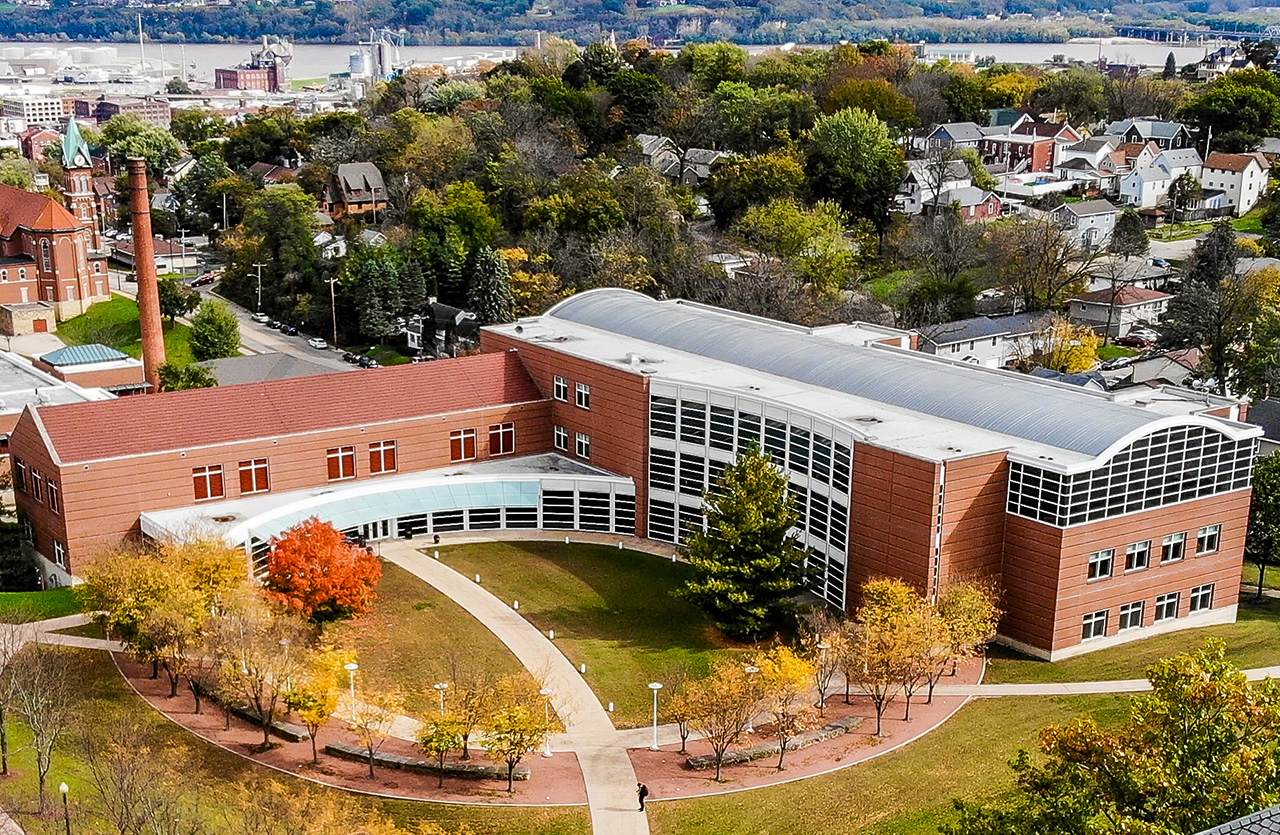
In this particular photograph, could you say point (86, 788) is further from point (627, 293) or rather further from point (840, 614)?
point (627, 293)

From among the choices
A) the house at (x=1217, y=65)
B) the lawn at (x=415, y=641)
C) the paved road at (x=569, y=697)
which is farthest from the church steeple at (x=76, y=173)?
the house at (x=1217, y=65)

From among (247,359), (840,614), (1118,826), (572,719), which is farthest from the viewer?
(247,359)

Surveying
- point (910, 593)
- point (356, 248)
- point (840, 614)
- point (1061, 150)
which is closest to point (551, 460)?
point (840, 614)

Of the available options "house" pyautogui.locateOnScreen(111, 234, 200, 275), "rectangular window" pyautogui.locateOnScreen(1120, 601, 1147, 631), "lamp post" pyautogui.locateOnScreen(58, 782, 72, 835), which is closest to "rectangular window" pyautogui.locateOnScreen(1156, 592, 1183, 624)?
"rectangular window" pyautogui.locateOnScreen(1120, 601, 1147, 631)

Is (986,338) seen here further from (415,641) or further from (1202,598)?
(415,641)

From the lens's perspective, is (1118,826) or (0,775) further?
(0,775)

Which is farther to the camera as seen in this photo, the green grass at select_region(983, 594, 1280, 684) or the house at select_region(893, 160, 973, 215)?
the house at select_region(893, 160, 973, 215)

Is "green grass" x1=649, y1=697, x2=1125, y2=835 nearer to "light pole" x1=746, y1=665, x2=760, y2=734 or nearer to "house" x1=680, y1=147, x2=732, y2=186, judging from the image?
"light pole" x1=746, y1=665, x2=760, y2=734
